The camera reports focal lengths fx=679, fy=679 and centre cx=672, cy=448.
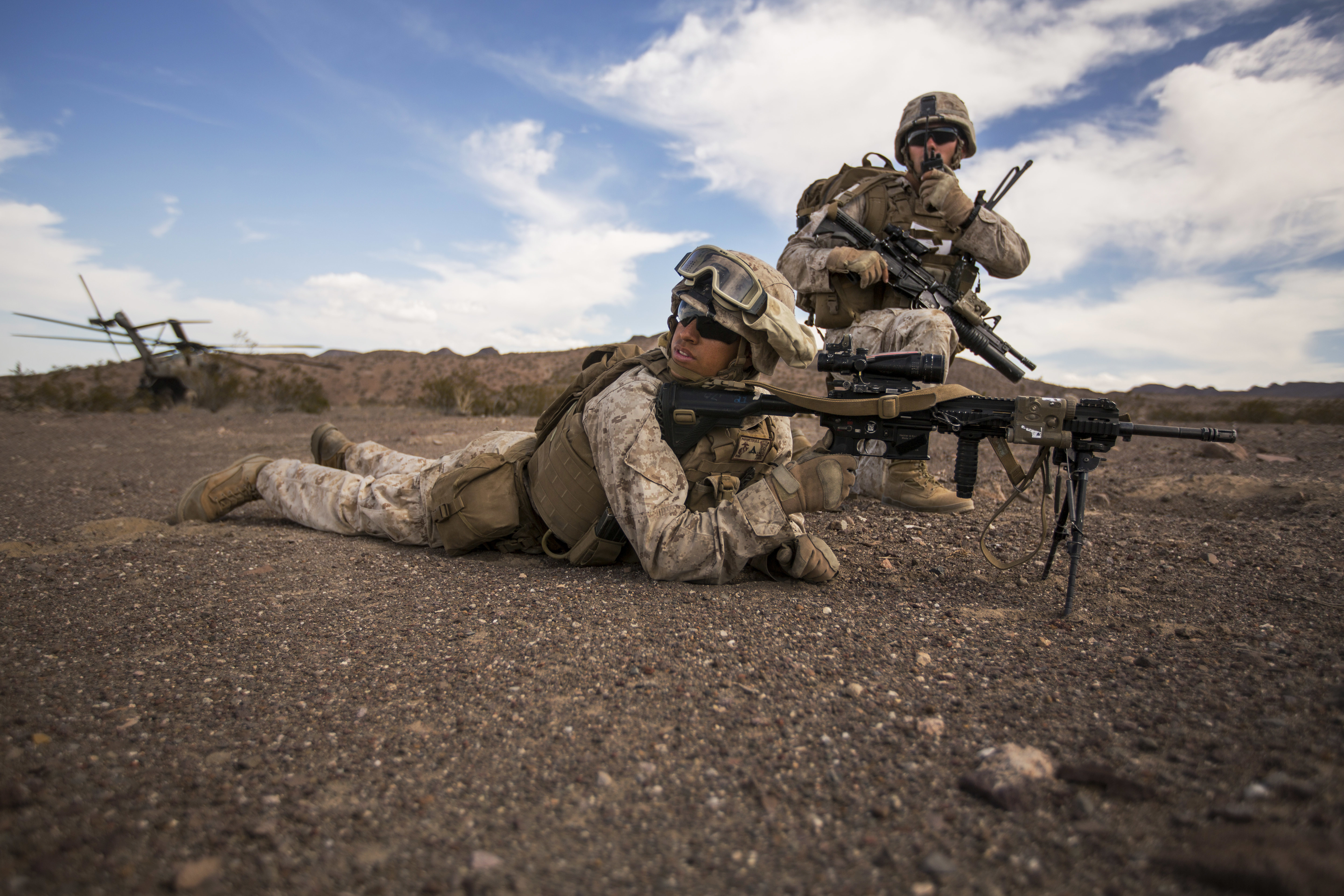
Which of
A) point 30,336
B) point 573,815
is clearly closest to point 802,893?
point 573,815

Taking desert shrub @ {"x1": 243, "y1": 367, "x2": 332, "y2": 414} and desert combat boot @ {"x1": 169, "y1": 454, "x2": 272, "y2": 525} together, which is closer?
desert combat boot @ {"x1": 169, "y1": 454, "x2": 272, "y2": 525}

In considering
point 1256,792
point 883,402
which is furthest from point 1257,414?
point 1256,792

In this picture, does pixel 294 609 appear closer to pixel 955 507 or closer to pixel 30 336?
pixel 955 507

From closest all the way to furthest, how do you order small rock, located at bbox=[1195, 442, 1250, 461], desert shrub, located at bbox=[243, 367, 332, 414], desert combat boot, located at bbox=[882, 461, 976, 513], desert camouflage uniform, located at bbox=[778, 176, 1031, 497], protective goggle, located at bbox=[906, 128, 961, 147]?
desert combat boot, located at bbox=[882, 461, 976, 513], desert camouflage uniform, located at bbox=[778, 176, 1031, 497], protective goggle, located at bbox=[906, 128, 961, 147], small rock, located at bbox=[1195, 442, 1250, 461], desert shrub, located at bbox=[243, 367, 332, 414]

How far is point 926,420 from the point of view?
3305 millimetres

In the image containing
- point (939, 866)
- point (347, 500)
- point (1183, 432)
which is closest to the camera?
point (939, 866)

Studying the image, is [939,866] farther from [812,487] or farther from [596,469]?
[596,469]

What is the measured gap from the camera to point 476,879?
4.87ft

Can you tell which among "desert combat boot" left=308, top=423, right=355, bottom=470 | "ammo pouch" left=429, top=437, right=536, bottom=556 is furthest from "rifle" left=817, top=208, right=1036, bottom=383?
"desert combat boot" left=308, top=423, right=355, bottom=470

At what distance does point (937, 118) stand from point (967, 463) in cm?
323

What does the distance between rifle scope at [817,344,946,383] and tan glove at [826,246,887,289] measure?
1646 millimetres

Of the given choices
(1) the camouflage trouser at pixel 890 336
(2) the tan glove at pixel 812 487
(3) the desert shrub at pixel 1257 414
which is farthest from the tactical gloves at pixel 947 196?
(3) the desert shrub at pixel 1257 414

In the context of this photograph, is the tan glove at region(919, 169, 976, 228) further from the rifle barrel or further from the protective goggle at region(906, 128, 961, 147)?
the rifle barrel

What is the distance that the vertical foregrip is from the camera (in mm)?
3268
